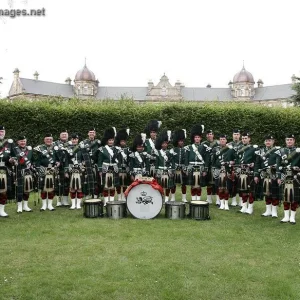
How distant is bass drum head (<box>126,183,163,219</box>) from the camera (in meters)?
9.73

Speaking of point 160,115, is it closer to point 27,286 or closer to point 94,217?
point 94,217

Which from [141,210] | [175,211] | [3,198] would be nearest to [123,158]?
[141,210]

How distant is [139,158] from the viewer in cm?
1106

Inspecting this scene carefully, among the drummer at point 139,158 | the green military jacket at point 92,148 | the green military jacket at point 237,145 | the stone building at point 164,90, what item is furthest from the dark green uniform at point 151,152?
the stone building at point 164,90

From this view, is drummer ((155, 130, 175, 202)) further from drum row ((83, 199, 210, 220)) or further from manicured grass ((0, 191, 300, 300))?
manicured grass ((0, 191, 300, 300))

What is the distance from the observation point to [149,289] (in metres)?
5.61

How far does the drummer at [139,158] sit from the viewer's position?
11.1 metres

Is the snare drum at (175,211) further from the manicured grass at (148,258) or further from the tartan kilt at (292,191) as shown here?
the tartan kilt at (292,191)

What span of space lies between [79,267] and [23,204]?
5.67 metres

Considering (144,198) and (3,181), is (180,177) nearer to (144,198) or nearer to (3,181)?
(144,198)

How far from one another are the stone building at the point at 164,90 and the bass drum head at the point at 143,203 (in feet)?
194

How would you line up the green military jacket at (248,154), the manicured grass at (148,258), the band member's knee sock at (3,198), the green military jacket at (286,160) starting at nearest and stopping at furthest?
the manicured grass at (148,258) → the green military jacket at (286,160) → the band member's knee sock at (3,198) → the green military jacket at (248,154)

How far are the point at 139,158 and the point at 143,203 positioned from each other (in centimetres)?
159

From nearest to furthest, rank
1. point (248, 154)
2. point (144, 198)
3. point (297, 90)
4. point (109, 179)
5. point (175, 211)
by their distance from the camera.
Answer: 1. point (144, 198)
2. point (175, 211)
3. point (248, 154)
4. point (109, 179)
5. point (297, 90)
